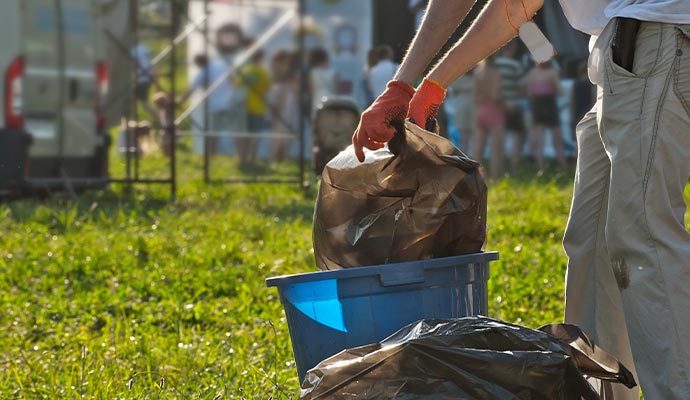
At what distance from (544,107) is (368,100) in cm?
352

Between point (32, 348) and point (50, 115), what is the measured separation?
23.8 ft

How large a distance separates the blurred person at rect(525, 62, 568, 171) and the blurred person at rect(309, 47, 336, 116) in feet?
11.8

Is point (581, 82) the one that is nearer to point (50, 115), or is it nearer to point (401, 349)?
point (50, 115)

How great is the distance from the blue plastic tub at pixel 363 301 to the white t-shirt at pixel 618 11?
675 millimetres

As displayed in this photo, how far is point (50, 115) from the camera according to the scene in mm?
12453

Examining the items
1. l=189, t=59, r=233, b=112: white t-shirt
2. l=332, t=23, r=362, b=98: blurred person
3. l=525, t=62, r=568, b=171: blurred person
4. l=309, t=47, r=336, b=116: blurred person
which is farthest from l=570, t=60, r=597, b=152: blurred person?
l=189, t=59, r=233, b=112: white t-shirt

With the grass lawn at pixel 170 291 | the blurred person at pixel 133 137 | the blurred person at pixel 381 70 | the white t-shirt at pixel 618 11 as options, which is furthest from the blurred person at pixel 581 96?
the white t-shirt at pixel 618 11

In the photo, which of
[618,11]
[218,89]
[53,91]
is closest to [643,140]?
[618,11]

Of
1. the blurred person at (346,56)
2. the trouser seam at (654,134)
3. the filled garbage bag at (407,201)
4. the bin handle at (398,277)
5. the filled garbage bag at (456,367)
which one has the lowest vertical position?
the filled garbage bag at (456,367)

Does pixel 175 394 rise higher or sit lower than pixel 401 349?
lower

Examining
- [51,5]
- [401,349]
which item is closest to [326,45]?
[51,5]

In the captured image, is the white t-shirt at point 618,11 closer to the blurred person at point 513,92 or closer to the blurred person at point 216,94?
the blurred person at point 513,92

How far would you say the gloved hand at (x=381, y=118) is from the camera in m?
3.26

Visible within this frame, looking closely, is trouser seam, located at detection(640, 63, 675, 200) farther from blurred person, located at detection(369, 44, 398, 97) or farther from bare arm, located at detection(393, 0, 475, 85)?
blurred person, located at detection(369, 44, 398, 97)
